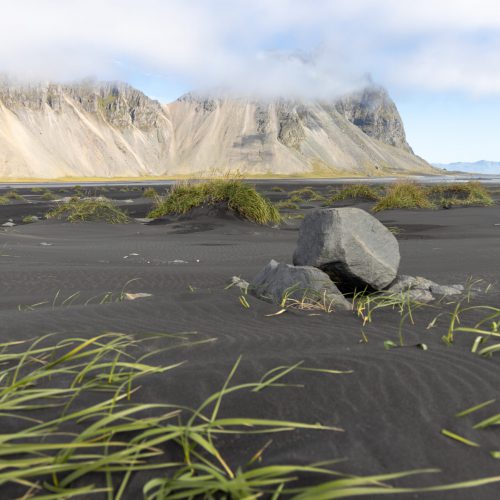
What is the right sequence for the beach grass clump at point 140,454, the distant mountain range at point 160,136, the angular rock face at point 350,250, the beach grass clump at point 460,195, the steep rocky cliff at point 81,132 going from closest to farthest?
the beach grass clump at point 140,454 → the angular rock face at point 350,250 → the beach grass clump at point 460,195 → the steep rocky cliff at point 81,132 → the distant mountain range at point 160,136

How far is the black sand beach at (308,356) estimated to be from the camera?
4.50 ft

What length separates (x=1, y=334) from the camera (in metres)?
2.65

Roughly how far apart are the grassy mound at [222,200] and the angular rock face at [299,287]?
26.6 ft

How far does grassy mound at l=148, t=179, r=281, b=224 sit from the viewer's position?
39.5ft

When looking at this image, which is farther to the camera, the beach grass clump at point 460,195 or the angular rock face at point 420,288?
the beach grass clump at point 460,195

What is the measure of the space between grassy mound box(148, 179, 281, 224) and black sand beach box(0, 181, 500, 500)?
218 inches

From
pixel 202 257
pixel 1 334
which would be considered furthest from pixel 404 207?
pixel 1 334

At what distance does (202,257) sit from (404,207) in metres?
10.2

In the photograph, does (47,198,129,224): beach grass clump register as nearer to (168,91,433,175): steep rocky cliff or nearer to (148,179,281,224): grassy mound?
(148,179,281,224): grassy mound

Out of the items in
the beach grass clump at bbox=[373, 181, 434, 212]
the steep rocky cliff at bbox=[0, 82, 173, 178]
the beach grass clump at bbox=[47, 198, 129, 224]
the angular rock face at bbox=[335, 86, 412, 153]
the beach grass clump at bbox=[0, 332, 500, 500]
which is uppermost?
the angular rock face at bbox=[335, 86, 412, 153]

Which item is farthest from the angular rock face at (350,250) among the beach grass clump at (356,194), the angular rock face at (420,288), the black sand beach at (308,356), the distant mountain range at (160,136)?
the distant mountain range at (160,136)

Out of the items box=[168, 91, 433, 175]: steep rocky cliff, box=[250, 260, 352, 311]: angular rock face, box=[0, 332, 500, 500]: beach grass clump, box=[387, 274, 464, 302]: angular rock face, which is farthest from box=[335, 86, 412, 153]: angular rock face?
box=[0, 332, 500, 500]: beach grass clump

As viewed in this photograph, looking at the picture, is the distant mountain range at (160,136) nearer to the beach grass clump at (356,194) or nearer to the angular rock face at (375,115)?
the angular rock face at (375,115)

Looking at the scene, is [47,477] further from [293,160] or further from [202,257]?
[293,160]
